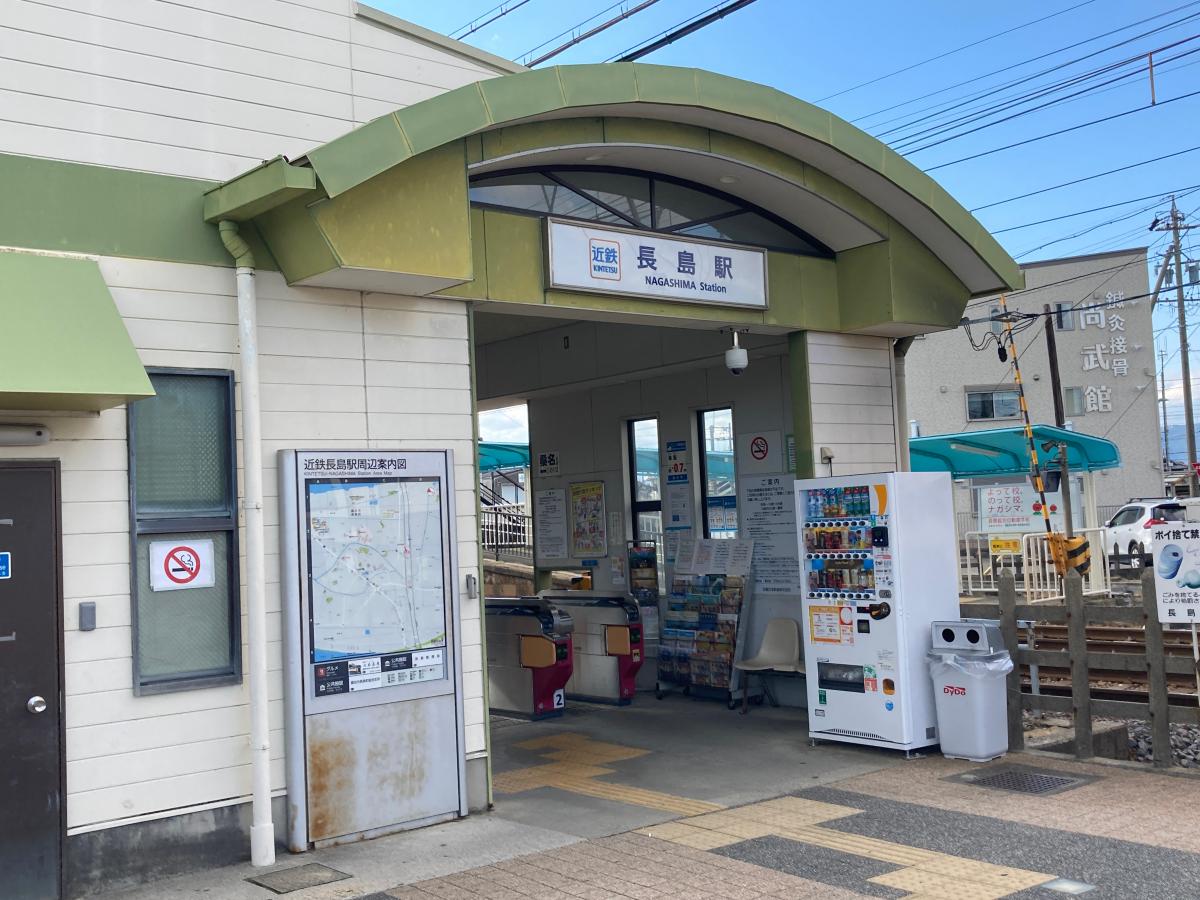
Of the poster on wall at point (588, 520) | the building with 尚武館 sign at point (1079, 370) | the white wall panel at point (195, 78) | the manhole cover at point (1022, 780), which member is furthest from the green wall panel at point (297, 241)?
the building with 尚武館 sign at point (1079, 370)

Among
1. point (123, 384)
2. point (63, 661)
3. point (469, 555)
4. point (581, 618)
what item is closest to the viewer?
point (123, 384)

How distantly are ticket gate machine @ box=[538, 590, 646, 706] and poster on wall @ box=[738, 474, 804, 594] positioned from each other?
132cm

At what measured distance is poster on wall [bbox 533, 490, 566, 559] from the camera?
13.2m

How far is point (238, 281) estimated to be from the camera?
6.47 metres

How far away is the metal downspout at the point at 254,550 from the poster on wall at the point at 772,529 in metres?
5.71

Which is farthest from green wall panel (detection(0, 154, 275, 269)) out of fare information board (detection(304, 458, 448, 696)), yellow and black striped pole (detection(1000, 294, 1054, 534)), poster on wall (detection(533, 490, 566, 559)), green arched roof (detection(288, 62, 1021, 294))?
poster on wall (detection(533, 490, 566, 559))

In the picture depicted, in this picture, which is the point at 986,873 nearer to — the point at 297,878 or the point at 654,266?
the point at 297,878

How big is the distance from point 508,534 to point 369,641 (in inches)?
533

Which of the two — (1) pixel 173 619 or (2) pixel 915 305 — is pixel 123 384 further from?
(2) pixel 915 305

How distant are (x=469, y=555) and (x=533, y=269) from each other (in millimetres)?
2016

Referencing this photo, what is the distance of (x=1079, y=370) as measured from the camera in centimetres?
3612

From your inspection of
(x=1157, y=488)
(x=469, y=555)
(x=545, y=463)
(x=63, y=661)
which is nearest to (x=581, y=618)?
(x=545, y=463)

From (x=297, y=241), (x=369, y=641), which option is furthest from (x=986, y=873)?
(x=297, y=241)

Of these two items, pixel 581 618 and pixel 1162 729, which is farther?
pixel 581 618
